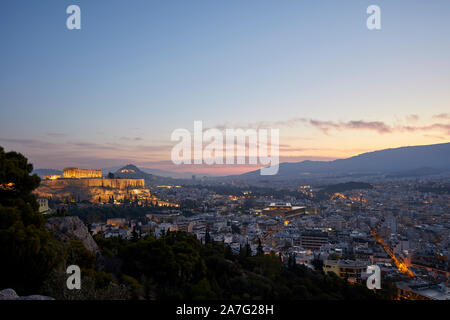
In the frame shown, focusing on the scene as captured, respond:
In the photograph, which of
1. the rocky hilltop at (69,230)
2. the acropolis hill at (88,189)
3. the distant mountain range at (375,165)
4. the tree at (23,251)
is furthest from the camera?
the distant mountain range at (375,165)

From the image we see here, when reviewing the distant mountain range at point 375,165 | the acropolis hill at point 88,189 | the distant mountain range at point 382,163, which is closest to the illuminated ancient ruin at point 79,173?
the acropolis hill at point 88,189

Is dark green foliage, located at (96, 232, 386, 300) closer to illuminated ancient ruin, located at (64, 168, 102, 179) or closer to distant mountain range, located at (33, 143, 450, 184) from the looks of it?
illuminated ancient ruin, located at (64, 168, 102, 179)

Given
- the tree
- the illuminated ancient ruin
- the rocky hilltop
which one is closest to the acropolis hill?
the illuminated ancient ruin

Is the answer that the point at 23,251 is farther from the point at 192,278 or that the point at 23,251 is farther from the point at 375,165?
the point at 375,165

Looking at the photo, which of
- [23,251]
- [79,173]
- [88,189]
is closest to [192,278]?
[23,251]

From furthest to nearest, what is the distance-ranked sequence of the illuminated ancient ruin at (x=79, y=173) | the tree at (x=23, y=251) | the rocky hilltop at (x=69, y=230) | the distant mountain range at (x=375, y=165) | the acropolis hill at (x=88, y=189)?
the distant mountain range at (x=375, y=165), the illuminated ancient ruin at (x=79, y=173), the acropolis hill at (x=88, y=189), the rocky hilltop at (x=69, y=230), the tree at (x=23, y=251)

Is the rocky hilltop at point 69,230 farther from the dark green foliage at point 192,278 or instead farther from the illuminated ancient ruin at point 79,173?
the illuminated ancient ruin at point 79,173

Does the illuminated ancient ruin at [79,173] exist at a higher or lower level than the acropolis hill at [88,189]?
higher
